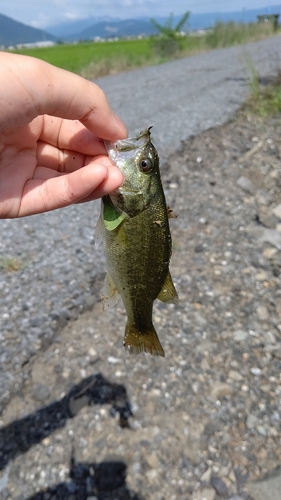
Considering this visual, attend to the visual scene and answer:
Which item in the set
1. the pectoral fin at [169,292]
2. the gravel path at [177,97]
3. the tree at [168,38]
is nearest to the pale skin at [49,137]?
the pectoral fin at [169,292]

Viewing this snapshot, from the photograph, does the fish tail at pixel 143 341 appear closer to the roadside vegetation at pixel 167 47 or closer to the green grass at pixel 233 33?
the roadside vegetation at pixel 167 47

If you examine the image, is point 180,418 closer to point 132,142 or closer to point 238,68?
point 132,142

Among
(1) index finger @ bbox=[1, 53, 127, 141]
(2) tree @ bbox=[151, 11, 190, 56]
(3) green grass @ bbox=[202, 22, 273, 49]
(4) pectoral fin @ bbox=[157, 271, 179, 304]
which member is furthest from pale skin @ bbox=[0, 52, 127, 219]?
(3) green grass @ bbox=[202, 22, 273, 49]

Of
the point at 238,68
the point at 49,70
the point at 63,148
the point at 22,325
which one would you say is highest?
the point at 49,70

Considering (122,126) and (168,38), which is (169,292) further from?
(168,38)

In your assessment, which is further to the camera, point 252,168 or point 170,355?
point 252,168

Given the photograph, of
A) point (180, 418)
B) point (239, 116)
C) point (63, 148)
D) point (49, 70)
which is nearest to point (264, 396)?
point (180, 418)

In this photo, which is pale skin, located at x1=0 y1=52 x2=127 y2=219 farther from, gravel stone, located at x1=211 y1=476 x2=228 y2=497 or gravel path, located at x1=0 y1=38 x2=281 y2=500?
gravel stone, located at x1=211 y1=476 x2=228 y2=497
